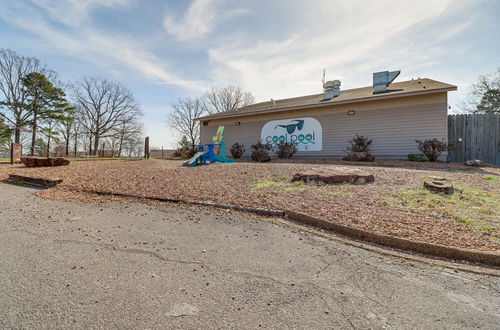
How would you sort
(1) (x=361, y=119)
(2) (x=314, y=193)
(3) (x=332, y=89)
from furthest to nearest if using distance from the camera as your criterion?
1. (3) (x=332, y=89)
2. (1) (x=361, y=119)
3. (2) (x=314, y=193)

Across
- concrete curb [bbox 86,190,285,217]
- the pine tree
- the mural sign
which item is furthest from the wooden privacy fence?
the pine tree

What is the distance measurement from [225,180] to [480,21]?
914 centimetres

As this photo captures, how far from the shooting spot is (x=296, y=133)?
12.4 meters

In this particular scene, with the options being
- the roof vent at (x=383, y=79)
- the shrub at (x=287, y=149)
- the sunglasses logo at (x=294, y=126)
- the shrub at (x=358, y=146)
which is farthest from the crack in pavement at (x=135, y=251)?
the roof vent at (x=383, y=79)

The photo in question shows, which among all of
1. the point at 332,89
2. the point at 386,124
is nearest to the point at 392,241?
the point at 386,124

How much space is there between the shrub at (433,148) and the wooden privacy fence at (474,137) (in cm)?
71

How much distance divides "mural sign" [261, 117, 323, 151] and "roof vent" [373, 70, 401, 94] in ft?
10.7

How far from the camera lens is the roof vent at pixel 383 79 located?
10.8m

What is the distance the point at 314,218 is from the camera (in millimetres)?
3180

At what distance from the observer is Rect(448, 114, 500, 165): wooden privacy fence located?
8664mm

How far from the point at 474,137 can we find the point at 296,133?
7.31 metres

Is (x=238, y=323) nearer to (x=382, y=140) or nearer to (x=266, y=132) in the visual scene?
(x=382, y=140)

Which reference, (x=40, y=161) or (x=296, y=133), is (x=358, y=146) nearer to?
(x=296, y=133)

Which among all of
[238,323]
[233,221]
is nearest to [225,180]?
[233,221]
